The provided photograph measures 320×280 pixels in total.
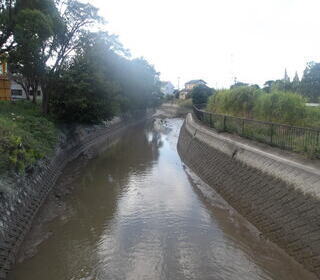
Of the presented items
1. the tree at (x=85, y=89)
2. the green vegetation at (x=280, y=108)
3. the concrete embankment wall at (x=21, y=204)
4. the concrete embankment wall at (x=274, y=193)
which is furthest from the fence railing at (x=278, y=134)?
the tree at (x=85, y=89)

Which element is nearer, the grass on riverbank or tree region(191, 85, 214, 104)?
the grass on riverbank

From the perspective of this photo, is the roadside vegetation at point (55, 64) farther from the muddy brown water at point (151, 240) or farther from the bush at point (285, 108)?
the bush at point (285, 108)

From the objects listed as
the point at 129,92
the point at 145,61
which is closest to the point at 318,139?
the point at 129,92

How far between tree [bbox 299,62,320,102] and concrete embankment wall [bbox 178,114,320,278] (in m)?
23.6

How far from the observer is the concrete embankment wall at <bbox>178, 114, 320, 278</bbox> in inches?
289

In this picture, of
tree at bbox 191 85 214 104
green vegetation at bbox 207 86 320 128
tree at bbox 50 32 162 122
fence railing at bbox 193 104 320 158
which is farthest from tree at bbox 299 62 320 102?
tree at bbox 50 32 162 122

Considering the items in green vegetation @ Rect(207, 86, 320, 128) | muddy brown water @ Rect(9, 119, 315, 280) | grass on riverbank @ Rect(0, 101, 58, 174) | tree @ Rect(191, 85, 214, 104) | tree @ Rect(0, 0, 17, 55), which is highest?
tree @ Rect(0, 0, 17, 55)

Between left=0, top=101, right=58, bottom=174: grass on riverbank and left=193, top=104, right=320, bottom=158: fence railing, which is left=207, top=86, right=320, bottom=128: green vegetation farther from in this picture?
left=0, top=101, right=58, bottom=174: grass on riverbank

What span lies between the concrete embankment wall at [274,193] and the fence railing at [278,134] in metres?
0.65

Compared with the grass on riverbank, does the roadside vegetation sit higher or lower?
higher

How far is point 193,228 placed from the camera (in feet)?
32.2

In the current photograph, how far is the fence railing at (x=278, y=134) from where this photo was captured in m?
9.32

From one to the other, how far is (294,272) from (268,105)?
9.19 m

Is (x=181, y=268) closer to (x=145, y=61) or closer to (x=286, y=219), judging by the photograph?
(x=286, y=219)
